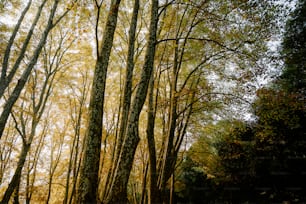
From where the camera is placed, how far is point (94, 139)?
3.89 metres

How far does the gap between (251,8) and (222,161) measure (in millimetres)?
14448

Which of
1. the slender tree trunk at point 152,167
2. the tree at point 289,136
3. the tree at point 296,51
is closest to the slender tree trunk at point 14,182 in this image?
the slender tree trunk at point 152,167

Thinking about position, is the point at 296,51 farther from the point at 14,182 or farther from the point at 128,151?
the point at 14,182

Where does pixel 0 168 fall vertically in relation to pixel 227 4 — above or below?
below

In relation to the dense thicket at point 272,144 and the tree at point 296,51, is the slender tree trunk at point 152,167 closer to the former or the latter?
the dense thicket at point 272,144

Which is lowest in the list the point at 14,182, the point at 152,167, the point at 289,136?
the point at 14,182

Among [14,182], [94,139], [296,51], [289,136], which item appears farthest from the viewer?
[289,136]

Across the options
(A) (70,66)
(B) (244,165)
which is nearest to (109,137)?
(A) (70,66)

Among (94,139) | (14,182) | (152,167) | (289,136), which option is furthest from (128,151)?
(289,136)

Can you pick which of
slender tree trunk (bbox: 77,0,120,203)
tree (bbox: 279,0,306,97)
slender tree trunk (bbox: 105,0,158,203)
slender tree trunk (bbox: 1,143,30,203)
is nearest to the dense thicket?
tree (bbox: 279,0,306,97)

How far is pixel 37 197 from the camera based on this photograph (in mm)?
20328

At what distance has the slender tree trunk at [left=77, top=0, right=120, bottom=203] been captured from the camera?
3688mm

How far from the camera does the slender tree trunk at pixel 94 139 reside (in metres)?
3.69

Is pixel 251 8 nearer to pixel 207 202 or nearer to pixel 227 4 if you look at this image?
pixel 227 4
